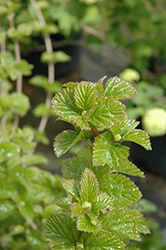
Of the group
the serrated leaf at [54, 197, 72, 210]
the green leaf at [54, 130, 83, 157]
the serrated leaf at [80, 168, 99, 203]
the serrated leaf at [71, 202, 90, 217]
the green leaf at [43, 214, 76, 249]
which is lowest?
the green leaf at [43, 214, 76, 249]

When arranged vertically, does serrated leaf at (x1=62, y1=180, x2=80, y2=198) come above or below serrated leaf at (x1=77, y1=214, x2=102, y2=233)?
above

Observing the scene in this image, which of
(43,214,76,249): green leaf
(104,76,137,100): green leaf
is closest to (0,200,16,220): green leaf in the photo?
(43,214,76,249): green leaf

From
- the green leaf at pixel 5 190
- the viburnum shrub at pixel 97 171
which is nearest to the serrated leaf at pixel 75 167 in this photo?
the viburnum shrub at pixel 97 171

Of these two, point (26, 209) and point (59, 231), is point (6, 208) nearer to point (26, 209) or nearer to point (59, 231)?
point (26, 209)

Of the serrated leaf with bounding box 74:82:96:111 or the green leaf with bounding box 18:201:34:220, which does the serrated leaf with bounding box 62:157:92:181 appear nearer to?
the serrated leaf with bounding box 74:82:96:111

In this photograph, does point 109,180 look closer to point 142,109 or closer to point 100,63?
point 142,109

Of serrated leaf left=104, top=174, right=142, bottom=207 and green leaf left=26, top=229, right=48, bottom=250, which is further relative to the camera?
green leaf left=26, top=229, right=48, bottom=250
